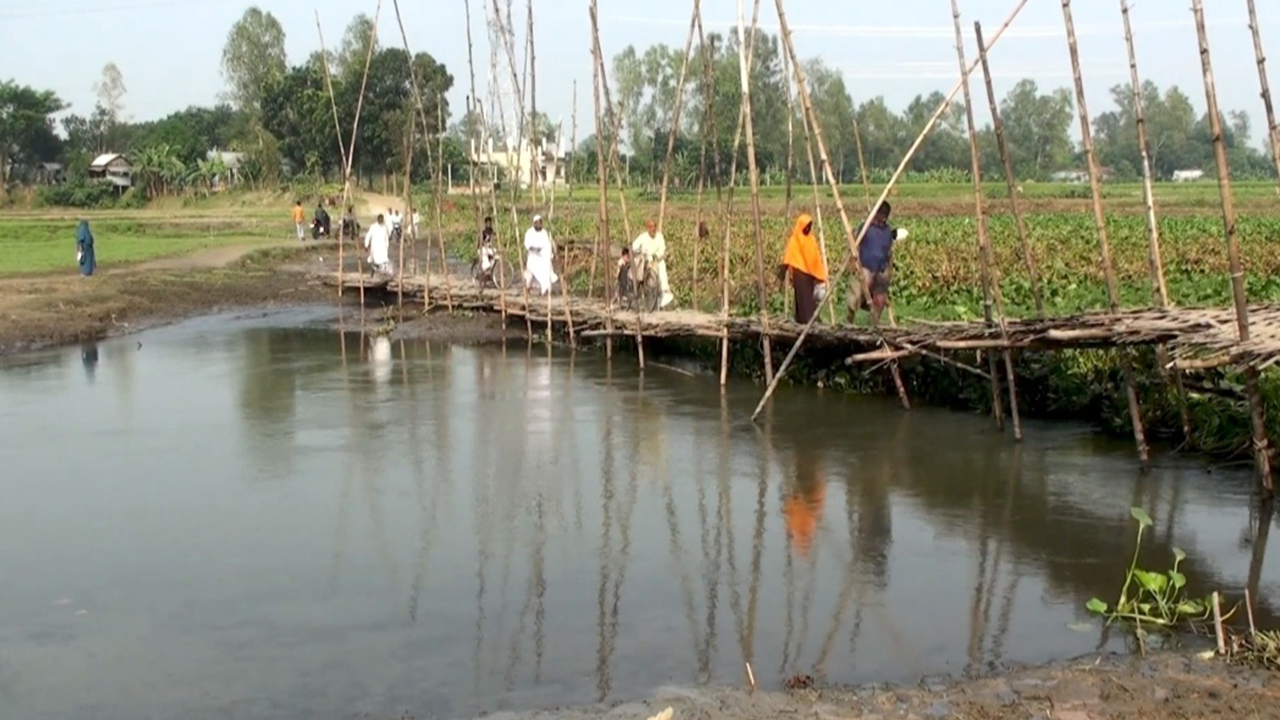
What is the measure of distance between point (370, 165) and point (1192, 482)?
49.1 meters

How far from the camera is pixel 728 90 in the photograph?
42938 millimetres

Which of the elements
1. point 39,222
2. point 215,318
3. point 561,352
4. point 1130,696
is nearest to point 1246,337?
point 1130,696

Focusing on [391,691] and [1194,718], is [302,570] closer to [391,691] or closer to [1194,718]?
[391,691]

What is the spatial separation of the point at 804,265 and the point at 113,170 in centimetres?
5705

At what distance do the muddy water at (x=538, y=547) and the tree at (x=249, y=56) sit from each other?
6308cm

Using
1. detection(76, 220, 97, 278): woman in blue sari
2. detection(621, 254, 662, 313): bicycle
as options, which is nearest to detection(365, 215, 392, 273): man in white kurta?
detection(76, 220, 97, 278): woman in blue sari

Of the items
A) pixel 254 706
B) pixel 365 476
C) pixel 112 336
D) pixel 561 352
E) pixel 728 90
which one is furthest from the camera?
pixel 728 90

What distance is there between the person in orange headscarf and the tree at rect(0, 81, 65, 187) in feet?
183

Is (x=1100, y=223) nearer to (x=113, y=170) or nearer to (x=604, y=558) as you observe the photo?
(x=604, y=558)

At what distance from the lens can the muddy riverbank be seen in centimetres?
529

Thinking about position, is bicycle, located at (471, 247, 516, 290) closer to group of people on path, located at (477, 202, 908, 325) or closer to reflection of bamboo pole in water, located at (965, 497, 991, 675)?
group of people on path, located at (477, 202, 908, 325)

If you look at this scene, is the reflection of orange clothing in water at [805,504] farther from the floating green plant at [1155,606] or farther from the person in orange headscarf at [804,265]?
the person in orange headscarf at [804,265]

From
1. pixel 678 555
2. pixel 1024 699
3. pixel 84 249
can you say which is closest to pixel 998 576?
pixel 678 555

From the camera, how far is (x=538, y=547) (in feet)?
26.6
